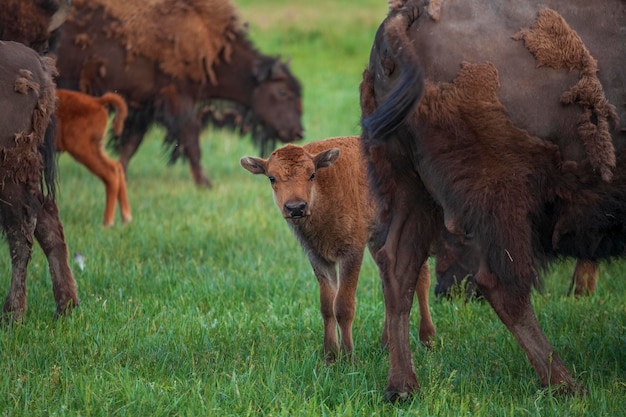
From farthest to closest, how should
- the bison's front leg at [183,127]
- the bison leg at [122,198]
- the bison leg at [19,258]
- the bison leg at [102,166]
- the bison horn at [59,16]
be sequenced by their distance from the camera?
the bison's front leg at [183,127] → the bison leg at [122,198] → the bison leg at [102,166] → the bison horn at [59,16] → the bison leg at [19,258]

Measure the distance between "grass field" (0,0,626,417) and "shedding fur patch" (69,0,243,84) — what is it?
2972 millimetres

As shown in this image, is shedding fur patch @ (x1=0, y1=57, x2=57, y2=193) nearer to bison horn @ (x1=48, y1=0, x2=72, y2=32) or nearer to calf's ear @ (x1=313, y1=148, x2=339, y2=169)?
bison horn @ (x1=48, y1=0, x2=72, y2=32)

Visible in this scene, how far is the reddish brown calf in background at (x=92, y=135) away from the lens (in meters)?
9.85

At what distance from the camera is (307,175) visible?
5.88 meters

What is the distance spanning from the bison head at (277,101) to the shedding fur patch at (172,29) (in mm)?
995

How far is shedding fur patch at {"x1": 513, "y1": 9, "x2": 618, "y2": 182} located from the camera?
4637mm

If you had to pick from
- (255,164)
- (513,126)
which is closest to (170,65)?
(255,164)

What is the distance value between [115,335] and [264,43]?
77.4 ft

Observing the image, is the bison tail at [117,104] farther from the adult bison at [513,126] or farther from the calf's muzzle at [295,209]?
the adult bison at [513,126]

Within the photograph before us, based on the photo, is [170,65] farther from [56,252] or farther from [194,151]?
[56,252]

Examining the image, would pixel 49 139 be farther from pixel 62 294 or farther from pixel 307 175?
pixel 307 175

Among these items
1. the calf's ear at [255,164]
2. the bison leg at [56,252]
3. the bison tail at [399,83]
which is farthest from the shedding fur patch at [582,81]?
the bison leg at [56,252]

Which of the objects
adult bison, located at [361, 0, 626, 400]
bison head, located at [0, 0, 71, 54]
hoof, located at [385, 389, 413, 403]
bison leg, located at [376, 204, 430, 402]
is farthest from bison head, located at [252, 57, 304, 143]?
hoof, located at [385, 389, 413, 403]

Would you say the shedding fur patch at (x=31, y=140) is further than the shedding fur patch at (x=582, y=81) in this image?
Yes
